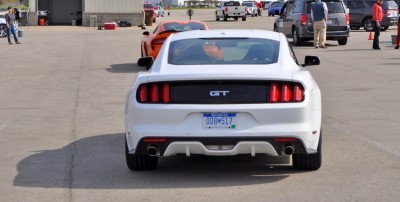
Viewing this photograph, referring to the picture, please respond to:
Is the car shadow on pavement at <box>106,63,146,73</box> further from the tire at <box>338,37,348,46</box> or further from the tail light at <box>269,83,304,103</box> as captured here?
the tail light at <box>269,83,304,103</box>

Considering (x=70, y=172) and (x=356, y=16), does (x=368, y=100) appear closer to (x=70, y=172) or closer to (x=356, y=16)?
(x=70, y=172)

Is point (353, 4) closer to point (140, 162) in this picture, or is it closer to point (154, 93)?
point (140, 162)

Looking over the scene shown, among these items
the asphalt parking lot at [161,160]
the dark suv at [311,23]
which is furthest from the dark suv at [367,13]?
the asphalt parking lot at [161,160]

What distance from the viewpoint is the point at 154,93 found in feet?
26.1

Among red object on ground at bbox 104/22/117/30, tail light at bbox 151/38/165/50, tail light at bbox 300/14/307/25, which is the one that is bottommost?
red object on ground at bbox 104/22/117/30

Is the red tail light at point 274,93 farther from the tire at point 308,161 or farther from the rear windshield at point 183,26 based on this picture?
the rear windshield at point 183,26

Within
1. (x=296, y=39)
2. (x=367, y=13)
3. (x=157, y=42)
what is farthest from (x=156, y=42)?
(x=367, y=13)

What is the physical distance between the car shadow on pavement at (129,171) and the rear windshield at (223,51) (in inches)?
45.3

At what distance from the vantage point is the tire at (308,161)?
328 inches

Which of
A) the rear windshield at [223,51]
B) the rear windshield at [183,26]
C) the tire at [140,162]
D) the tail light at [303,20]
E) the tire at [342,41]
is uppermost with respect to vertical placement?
the rear windshield at [223,51]

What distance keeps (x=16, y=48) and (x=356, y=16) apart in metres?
17.4

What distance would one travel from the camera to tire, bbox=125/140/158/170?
8.46 meters

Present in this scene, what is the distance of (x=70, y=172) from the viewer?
868cm

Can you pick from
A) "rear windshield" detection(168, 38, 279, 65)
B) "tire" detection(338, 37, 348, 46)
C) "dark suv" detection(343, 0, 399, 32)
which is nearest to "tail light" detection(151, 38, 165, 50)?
"rear windshield" detection(168, 38, 279, 65)
